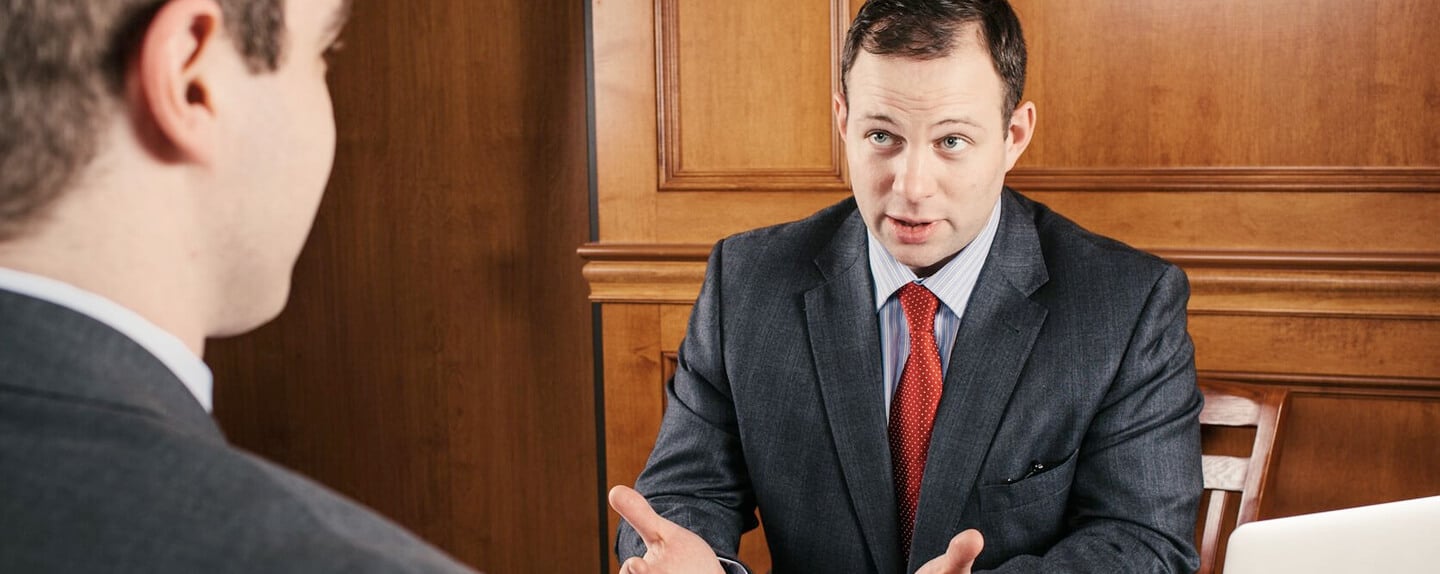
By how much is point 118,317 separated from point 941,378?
1232 millimetres

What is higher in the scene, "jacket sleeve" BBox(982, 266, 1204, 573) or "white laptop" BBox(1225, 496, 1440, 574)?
"white laptop" BBox(1225, 496, 1440, 574)

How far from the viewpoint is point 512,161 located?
9.90 ft

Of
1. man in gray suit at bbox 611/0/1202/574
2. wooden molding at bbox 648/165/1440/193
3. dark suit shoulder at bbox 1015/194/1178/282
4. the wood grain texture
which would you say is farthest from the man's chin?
the wood grain texture

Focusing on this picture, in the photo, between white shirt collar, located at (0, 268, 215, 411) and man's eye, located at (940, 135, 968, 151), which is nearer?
white shirt collar, located at (0, 268, 215, 411)

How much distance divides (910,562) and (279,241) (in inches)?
44.8

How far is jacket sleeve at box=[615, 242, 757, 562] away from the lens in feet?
5.47

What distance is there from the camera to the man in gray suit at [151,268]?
1.42ft

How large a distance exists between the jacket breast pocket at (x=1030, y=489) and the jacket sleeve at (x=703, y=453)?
33cm

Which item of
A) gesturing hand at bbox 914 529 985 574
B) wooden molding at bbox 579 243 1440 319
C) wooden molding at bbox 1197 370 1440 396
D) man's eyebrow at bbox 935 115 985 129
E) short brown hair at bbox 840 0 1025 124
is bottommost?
wooden molding at bbox 1197 370 1440 396

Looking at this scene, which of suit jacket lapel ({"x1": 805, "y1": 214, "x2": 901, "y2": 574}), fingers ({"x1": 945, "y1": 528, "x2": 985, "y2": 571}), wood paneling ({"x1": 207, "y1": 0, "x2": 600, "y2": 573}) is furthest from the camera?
wood paneling ({"x1": 207, "y1": 0, "x2": 600, "y2": 573})

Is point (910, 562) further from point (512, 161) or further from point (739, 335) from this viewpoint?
point (512, 161)

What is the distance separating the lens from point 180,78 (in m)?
0.56

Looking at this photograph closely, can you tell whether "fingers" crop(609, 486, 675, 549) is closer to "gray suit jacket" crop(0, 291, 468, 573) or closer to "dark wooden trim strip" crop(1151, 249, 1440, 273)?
"gray suit jacket" crop(0, 291, 468, 573)

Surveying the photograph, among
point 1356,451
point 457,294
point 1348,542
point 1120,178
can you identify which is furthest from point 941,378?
point 457,294
